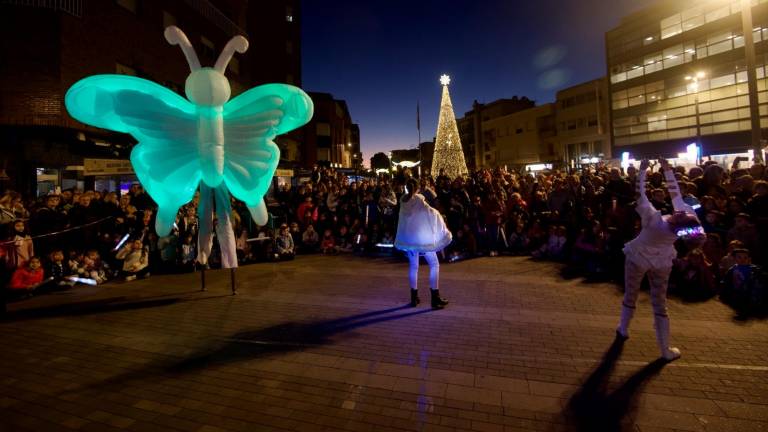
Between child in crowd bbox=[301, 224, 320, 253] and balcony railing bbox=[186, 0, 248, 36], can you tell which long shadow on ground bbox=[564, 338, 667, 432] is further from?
balcony railing bbox=[186, 0, 248, 36]

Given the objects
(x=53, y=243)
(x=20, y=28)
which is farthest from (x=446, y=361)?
(x=20, y=28)

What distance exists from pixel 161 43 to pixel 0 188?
413 inches

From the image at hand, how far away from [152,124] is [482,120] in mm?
62286

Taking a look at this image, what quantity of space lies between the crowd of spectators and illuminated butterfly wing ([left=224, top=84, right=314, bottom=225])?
2155mm

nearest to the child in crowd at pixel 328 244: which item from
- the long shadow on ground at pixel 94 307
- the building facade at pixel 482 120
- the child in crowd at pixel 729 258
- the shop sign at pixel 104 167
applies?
the long shadow on ground at pixel 94 307

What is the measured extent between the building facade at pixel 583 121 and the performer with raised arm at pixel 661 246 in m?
37.0

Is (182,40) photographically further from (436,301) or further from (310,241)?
(310,241)

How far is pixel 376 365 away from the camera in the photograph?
422 centimetres

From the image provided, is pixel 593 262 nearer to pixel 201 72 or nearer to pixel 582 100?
pixel 201 72

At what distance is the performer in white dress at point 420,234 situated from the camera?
6.16 meters

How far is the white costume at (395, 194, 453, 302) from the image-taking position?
616 centimetres

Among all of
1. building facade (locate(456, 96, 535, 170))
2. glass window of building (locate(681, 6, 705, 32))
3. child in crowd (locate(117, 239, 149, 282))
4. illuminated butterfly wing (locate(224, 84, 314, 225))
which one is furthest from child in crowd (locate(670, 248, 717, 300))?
building facade (locate(456, 96, 535, 170))

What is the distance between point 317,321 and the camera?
18.7 ft

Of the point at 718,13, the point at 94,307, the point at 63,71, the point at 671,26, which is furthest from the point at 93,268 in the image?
the point at 671,26
